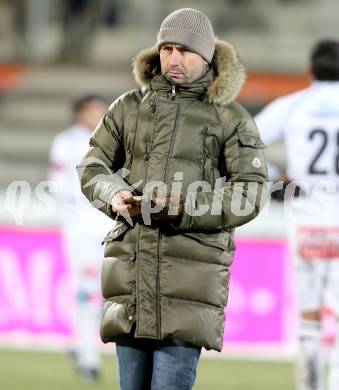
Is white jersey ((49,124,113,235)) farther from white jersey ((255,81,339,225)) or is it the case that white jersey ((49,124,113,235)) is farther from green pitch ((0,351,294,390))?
white jersey ((255,81,339,225))

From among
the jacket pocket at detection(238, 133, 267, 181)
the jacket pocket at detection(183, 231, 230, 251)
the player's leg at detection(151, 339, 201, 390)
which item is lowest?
the player's leg at detection(151, 339, 201, 390)

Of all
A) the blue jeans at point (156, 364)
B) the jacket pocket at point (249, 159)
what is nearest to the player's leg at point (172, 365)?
the blue jeans at point (156, 364)

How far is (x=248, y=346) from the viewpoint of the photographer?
1044cm

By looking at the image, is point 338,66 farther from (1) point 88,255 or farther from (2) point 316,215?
(1) point 88,255

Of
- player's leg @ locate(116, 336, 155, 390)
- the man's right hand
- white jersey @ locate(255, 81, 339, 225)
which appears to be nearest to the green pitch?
white jersey @ locate(255, 81, 339, 225)

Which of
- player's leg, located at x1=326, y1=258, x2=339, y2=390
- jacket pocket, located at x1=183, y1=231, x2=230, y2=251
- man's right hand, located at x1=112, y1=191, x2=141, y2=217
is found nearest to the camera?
man's right hand, located at x1=112, y1=191, x2=141, y2=217

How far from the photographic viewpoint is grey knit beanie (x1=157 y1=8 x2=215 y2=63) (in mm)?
4250

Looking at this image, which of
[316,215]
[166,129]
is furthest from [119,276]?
[316,215]

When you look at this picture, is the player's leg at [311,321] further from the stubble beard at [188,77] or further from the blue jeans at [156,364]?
the stubble beard at [188,77]

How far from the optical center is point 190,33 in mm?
4258

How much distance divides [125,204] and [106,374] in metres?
4.86

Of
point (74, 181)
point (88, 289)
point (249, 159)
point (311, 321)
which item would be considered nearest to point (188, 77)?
point (249, 159)

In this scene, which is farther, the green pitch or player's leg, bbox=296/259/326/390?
the green pitch

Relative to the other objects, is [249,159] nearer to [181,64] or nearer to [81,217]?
[181,64]
